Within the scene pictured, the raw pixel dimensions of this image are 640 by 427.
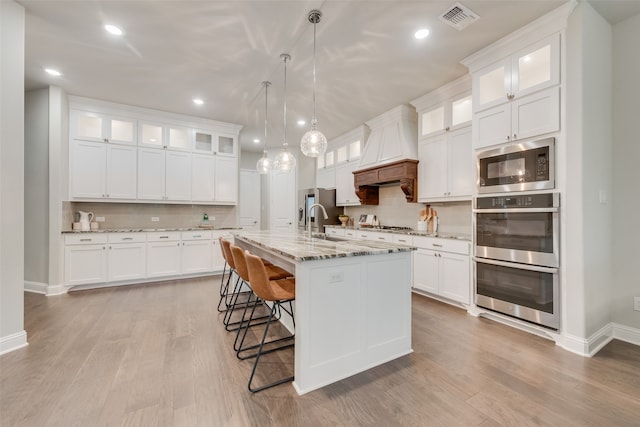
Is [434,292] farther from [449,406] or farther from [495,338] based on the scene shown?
[449,406]

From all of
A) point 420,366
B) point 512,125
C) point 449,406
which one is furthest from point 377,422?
point 512,125

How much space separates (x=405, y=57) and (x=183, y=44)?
2.41 meters

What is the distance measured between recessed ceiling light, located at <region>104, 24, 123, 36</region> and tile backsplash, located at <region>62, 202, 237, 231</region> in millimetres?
2832

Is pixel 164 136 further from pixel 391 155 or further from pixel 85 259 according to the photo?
pixel 391 155

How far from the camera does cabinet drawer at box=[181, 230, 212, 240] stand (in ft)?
15.4

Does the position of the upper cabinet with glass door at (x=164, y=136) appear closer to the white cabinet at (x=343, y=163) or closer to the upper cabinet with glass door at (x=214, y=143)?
the upper cabinet with glass door at (x=214, y=143)

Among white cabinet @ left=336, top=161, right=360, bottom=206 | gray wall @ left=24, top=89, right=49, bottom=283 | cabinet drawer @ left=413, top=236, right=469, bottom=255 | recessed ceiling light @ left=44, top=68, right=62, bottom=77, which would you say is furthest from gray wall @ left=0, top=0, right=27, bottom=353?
white cabinet @ left=336, top=161, right=360, bottom=206

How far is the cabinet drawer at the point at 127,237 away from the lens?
164 inches

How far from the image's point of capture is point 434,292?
3.54 m

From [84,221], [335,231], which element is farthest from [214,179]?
[335,231]

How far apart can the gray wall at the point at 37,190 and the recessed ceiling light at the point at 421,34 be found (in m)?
5.06

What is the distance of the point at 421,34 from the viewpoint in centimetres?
261

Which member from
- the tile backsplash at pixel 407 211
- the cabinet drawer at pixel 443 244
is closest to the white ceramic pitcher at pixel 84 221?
the tile backsplash at pixel 407 211

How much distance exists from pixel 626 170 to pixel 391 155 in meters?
2.63
